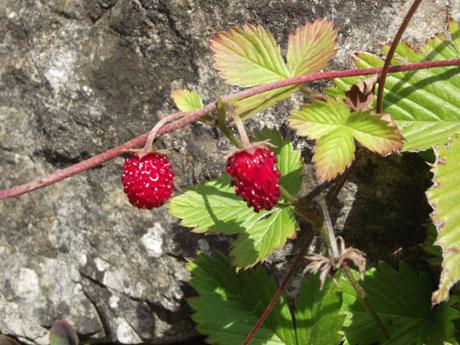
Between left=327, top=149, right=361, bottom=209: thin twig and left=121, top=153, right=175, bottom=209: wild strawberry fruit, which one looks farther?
left=327, top=149, right=361, bottom=209: thin twig

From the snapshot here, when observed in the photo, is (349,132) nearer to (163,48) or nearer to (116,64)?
(163,48)

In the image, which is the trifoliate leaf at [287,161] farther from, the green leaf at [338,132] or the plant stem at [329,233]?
the green leaf at [338,132]

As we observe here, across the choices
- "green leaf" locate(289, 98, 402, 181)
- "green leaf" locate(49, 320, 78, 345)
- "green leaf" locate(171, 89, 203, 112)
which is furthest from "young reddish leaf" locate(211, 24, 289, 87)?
"green leaf" locate(49, 320, 78, 345)

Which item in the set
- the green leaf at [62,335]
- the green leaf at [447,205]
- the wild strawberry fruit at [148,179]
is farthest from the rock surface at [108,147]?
the wild strawberry fruit at [148,179]

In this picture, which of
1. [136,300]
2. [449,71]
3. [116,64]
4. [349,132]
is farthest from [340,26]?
[136,300]

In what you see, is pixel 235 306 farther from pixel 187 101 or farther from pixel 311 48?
pixel 311 48

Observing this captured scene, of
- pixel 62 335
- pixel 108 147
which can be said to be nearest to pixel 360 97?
pixel 108 147

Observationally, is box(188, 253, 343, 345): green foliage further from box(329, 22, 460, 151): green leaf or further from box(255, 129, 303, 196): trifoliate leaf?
box(329, 22, 460, 151): green leaf
